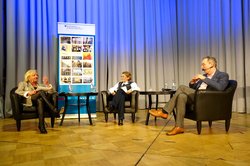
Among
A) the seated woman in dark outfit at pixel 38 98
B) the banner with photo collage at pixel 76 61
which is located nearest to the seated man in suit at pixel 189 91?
the seated woman in dark outfit at pixel 38 98

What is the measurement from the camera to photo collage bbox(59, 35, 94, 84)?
4.77 m

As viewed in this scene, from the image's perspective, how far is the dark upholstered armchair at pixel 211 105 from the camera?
118 inches

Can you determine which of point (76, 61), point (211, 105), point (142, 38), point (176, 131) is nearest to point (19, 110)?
point (76, 61)

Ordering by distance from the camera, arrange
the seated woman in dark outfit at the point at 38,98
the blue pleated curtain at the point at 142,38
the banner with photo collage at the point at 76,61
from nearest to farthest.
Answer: the seated woman in dark outfit at the point at 38,98 < the banner with photo collage at the point at 76,61 < the blue pleated curtain at the point at 142,38

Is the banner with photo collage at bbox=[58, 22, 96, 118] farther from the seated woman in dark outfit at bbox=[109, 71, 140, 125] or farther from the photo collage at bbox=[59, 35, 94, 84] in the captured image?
the seated woman in dark outfit at bbox=[109, 71, 140, 125]

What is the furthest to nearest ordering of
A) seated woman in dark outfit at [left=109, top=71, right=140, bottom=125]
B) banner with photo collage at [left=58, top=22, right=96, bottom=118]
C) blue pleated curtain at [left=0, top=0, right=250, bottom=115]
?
blue pleated curtain at [left=0, top=0, right=250, bottom=115] < banner with photo collage at [left=58, top=22, right=96, bottom=118] < seated woman in dark outfit at [left=109, top=71, right=140, bottom=125]

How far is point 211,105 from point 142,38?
11.2 ft

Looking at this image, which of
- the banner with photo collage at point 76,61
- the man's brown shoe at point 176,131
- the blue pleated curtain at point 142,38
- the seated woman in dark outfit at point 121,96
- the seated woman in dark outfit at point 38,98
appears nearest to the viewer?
the man's brown shoe at point 176,131

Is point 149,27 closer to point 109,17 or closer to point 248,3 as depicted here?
point 109,17

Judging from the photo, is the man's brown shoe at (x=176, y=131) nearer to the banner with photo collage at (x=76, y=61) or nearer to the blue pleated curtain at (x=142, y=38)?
the banner with photo collage at (x=76, y=61)

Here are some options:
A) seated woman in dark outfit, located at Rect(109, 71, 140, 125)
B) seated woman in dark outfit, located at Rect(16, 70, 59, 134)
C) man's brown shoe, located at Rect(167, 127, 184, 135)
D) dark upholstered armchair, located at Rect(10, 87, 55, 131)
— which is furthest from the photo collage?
man's brown shoe, located at Rect(167, 127, 184, 135)

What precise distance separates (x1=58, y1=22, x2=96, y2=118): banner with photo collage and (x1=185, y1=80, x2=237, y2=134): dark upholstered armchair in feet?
7.60

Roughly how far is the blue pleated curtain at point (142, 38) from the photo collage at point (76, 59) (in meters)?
0.66

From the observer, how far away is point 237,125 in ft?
12.0
